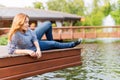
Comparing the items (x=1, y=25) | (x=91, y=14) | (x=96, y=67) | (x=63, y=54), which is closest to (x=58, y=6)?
(x=91, y=14)

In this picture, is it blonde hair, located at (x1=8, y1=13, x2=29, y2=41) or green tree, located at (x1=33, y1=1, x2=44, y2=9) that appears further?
green tree, located at (x1=33, y1=1, x2=44, y2=9)

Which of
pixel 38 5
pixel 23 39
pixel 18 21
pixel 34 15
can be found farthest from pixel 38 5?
pixel 18 21

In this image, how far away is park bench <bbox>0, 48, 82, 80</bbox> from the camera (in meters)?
5.88

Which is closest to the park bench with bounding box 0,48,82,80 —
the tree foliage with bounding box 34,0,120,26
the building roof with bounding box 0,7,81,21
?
the building roof with bounding box 0,7,81,21

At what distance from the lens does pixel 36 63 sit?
255 inches

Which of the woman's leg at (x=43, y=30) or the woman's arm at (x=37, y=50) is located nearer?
the woman's arm at (x=37, y=50)

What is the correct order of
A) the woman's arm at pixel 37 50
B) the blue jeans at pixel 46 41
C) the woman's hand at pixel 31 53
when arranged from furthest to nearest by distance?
the blue jeans at pixel 46 41, the woman's arm at pixel 37 50, the woman's hand at pixel 31 53

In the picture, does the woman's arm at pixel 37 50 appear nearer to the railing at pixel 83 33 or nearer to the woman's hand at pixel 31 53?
the woman's hand at pixel 31 53

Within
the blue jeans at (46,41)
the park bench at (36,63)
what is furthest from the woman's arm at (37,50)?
the blue jeans at (46,41)

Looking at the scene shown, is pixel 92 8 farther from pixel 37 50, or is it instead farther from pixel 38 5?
pixel 37 50

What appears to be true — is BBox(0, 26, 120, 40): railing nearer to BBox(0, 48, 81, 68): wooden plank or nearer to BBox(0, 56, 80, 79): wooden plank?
BBox(0, 48, 81, 68): wooden plank

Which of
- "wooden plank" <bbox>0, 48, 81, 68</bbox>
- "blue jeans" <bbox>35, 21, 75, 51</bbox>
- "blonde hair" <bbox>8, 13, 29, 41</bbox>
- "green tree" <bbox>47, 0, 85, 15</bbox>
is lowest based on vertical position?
"wooden plank" <bbox>0, 48, 81, 68</bbox>

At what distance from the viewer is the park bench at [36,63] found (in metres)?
5.88

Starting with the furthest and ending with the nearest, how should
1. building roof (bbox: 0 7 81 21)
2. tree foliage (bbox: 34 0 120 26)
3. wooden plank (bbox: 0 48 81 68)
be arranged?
tree foliage (bbox: 34 0 120 26)
building roof (bbox: 0 7 81 21)
wooden plank (bbox: 0 48 81 68)
